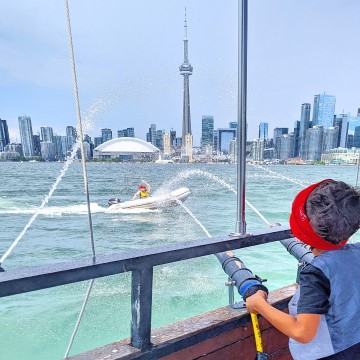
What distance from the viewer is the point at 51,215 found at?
57.9ft

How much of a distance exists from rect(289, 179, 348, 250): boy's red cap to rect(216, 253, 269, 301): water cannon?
1.28 feet

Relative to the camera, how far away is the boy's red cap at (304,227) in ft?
3.36

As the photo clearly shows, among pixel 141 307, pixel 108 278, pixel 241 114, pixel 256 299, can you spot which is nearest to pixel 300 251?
pixel 256 299

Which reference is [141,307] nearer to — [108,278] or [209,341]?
[209,341]

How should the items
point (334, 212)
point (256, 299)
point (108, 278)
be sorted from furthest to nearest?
point (108, 278) < point (256, 299) < point (334, 212)

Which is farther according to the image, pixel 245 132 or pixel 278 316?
pixel 245 132

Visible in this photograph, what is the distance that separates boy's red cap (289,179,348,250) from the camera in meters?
1.02

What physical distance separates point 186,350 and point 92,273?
579 mm

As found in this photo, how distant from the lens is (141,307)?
1.30m

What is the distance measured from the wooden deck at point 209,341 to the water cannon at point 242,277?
0.18 m

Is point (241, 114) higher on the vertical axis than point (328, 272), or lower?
higher

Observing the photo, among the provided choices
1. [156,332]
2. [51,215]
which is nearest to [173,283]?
[156,332]

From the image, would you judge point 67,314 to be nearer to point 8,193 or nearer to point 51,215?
point 51,215

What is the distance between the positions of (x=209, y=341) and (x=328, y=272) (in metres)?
0.73
